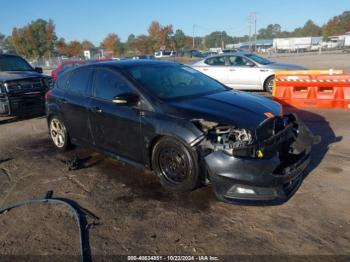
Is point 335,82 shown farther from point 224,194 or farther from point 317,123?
point 224,194

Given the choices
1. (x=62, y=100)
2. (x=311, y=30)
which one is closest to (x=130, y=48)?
(x=311, y=30)

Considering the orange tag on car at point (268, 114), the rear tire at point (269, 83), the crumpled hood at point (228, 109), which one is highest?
the crumpled hood at point (228, 109)

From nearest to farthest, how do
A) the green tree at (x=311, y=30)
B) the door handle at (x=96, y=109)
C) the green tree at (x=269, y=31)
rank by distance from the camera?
1. the door handle at (x=96, y=109)
2. the green tree at (x=311, y=30)
3. the green tree at (x=269, y=31)

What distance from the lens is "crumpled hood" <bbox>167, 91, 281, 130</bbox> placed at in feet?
12.1

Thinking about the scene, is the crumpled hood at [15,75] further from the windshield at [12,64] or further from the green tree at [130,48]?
the green tree at [130,48]

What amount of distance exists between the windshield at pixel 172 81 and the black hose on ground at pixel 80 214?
1.71 meters

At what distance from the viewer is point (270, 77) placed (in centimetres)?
1112

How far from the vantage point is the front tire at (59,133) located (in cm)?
594

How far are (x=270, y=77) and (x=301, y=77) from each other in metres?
2.28

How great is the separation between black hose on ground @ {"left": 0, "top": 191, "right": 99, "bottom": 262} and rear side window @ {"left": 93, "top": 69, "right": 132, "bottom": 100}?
1.57 m

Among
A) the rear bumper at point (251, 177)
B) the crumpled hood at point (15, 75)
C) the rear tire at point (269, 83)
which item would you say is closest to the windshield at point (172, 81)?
the rear bumper at point (251, 177)

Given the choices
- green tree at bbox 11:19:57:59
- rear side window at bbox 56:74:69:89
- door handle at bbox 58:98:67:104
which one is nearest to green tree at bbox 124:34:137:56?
green tree at bbox 11:19:57:59

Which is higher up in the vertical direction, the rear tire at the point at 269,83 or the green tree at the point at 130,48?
the green tree at the point at 130,48

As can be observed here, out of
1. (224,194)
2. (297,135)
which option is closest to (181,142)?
(224,194)
